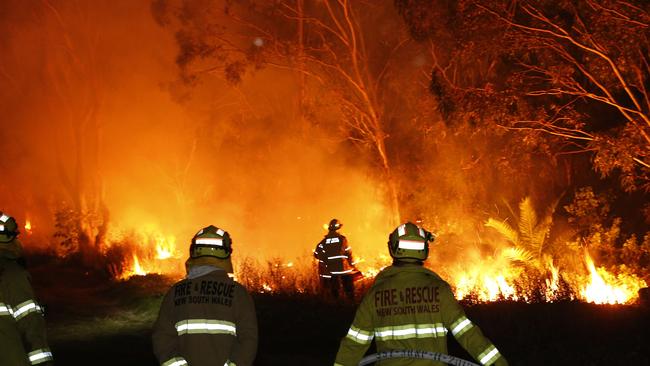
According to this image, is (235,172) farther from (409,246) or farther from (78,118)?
(409,246)

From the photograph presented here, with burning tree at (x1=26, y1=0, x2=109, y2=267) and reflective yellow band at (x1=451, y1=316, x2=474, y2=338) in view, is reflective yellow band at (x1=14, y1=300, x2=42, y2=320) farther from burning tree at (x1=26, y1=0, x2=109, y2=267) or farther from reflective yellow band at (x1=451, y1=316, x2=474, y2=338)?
burning tree at (x1=26, y1=0, x2=109, y2=267)

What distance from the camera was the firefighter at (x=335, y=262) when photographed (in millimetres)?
13391

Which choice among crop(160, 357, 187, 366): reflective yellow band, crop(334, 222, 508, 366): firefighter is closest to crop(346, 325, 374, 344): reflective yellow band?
crop(334, 222, 508, 366): firefighter

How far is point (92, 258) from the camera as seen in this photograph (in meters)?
25.7

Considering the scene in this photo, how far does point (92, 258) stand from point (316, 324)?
53.1ft

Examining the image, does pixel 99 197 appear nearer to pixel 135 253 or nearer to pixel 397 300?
pixel 135 253

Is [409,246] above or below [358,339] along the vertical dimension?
above

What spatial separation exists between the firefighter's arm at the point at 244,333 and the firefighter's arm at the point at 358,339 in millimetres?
528

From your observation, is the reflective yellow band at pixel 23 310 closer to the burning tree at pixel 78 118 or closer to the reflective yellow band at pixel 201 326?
the reflective yellow band at pixel 201 326

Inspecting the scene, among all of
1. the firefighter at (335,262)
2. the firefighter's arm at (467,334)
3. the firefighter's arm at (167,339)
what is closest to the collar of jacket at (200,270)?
the firefighter's arm at (167,339)

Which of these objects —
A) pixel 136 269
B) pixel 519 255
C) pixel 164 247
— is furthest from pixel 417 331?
pixel 164 247

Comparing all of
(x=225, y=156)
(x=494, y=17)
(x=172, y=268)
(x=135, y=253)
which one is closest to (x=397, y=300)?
(x=494, y=17)

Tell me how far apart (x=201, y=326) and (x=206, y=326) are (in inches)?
1.2

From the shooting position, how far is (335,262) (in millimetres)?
13469
